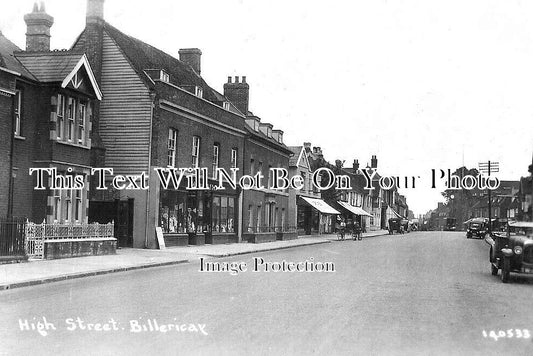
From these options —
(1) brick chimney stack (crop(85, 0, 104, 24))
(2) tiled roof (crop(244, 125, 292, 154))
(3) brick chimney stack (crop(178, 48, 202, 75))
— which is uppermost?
(3) brick chimney stack (crop(178, 48, 202, 75))

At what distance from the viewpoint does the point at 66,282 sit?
1369 cm

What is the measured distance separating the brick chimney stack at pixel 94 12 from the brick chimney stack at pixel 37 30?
164cm

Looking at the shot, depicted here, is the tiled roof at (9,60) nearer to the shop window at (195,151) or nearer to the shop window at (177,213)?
the shop window at (177,213)

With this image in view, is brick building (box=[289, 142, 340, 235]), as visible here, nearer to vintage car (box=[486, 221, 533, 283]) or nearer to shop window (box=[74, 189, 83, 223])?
shop window (box=[74, 189, 83, 223])

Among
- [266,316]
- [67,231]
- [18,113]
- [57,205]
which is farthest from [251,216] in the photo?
[266,316]

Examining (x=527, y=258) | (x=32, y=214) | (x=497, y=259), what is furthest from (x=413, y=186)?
(x=32, y=214)

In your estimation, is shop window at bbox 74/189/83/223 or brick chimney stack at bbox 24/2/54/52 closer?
shop window at bbox 74/189/83/223

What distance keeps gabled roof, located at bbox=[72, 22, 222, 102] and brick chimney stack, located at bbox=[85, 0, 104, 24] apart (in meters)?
0.55

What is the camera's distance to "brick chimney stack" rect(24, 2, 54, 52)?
83.7 ft

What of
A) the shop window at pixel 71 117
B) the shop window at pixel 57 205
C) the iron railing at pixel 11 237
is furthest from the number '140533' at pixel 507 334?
the shop window at pixel 71 117

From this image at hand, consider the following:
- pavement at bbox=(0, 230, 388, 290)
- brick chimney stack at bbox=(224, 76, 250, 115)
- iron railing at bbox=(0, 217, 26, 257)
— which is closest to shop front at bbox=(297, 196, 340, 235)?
brick chimney stack at bbox=(224, 76, 250, 115)

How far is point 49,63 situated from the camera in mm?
21750

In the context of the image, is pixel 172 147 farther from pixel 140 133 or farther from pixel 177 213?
pixel 177 213

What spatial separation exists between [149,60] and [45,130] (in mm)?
10102
